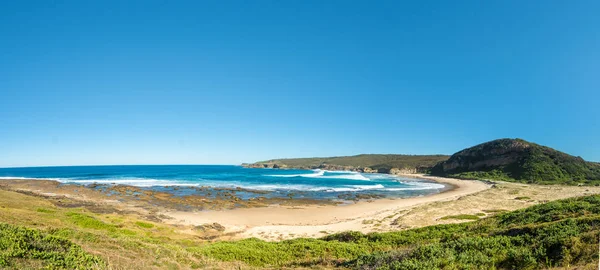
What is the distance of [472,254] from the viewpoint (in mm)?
8359

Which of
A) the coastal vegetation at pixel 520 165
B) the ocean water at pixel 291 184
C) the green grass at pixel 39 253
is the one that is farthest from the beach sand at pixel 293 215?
the coastal vegetation at pixel 520 165

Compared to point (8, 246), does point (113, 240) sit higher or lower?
lower

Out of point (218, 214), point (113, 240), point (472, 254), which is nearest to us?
point (472, 254)

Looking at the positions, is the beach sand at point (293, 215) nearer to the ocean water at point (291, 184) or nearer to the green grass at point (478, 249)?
the green grass at point (478, 249)

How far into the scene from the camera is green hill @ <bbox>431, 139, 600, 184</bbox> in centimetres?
6838

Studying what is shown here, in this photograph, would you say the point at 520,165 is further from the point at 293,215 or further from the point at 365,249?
the point at 365,249

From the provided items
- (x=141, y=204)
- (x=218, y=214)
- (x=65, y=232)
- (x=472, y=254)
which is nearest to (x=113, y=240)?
(x=65, y=232)

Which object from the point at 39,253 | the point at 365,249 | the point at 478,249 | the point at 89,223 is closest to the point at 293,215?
the point at 365,249

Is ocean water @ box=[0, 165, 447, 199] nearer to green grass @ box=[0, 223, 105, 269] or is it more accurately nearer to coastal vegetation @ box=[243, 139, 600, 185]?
coastal vegetation @ box=[243, 139, 600, 185]

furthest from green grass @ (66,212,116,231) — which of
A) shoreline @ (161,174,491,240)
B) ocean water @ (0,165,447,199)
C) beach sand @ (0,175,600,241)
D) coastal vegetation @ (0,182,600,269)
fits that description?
ocean water @ (0,165,447,199)

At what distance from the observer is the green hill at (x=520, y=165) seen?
68.4 meters

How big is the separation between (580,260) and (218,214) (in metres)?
30.8

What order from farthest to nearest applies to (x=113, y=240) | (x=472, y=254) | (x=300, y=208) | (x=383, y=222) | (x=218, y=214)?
(x=300, y=208), (x=218, y=214), (x=383, y=222), (x=113, y=240), (x=472, y=254)

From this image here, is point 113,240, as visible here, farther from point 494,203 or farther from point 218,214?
point 494,203
